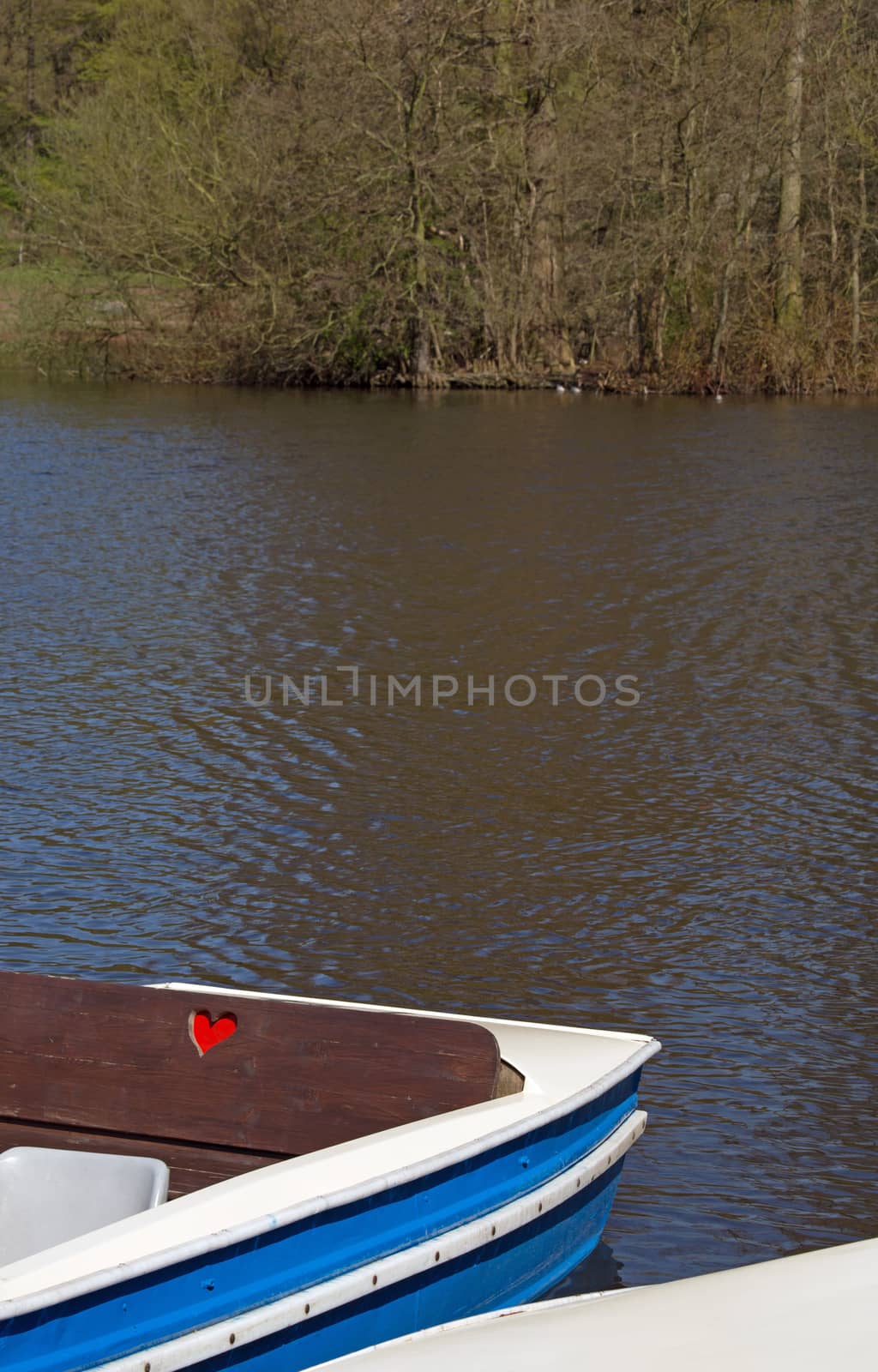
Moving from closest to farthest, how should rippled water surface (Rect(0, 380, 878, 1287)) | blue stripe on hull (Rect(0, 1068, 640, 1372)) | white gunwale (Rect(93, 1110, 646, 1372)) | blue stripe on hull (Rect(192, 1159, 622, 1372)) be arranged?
blue stripe on hull (Rect(0, 1068, 640, 1372)) < white gunwale (Rect(93, 1110, 646, 1372)) < blue stripe on hull (Rect(192, 1159, 622, 1372)) < rippled water surface (Rect(0, 380, 878, 1287))

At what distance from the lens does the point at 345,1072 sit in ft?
13.4

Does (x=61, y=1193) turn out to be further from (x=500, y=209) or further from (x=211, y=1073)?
(x=500, y=209)

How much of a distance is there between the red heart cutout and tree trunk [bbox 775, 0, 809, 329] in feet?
98.5

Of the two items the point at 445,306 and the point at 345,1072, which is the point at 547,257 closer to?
the point at 445,306

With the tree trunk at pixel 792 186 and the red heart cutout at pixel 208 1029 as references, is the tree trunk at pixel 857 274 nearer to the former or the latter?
the tree trunk at pixel 792 186

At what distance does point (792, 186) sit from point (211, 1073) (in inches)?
1233

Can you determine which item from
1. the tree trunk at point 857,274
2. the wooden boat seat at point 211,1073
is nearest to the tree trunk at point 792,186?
the tree trunk at point 857,274

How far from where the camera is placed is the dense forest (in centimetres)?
3228

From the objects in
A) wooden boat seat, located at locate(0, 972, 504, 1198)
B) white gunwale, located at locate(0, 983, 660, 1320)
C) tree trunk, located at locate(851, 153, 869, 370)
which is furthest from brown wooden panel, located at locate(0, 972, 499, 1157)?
tree trunk, located at locate(851, 153, 869, 370)

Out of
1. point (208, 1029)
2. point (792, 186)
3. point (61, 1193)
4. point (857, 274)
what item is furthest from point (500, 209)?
point (61, 1193)

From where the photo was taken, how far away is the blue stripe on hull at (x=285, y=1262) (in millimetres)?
3209

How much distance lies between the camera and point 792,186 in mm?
32656

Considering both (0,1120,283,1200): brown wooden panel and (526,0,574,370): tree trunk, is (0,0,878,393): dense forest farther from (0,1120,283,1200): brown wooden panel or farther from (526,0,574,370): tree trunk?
(0,1120,283,1200): brown wooden panel

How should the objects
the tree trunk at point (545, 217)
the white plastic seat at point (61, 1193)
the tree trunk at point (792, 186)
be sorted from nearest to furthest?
the white plastic seat at point (61, 1193)
the tree trunk at point (792, 186)
the tree trunk at point (545, 217)
